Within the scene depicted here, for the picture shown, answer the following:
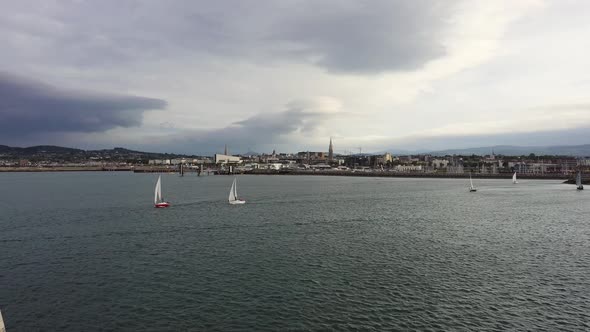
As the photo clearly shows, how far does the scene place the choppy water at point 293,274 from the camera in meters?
19.0

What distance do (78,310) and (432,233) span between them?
3414cm

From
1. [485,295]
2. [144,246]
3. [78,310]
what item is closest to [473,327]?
[485,295]

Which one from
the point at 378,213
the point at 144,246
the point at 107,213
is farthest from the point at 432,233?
the point at 107,213

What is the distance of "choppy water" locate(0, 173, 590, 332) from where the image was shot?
19.0 m

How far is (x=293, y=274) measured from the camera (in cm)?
2627

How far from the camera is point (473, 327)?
1794cm

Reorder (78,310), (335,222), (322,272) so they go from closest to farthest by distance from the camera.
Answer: (78,310) → (322,272) → (335,222)

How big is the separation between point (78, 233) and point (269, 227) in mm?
20832

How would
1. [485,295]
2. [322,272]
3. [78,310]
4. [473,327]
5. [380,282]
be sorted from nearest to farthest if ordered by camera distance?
1. [473,327]
2. [78,310]
3. [485,295]
4. [380,282]
5. [322,272]

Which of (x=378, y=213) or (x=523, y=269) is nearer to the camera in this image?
(x=523, y=269)

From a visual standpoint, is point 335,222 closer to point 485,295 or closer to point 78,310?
point 485,295

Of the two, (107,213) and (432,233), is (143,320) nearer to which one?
(432,233)

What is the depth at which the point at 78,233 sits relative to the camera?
40.4 meters

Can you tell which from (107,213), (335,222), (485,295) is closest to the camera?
(485,295)
